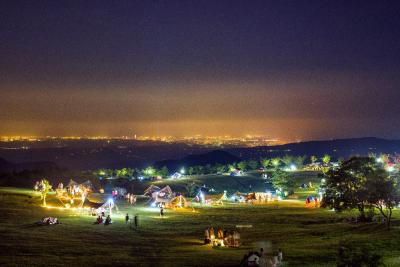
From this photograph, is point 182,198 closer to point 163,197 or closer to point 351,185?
point 163,197

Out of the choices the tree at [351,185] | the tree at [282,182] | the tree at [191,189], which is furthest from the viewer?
the tree at [191,189]

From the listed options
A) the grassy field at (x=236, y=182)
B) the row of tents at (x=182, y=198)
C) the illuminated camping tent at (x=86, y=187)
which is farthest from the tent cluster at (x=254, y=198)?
the grassy field at (x=236, y=182)

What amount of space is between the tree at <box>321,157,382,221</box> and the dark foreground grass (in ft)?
6.84

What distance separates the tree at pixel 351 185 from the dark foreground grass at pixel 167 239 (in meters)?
2.09

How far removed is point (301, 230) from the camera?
41.6 metres

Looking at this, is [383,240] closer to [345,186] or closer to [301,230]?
[301,230]

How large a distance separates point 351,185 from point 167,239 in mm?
20265

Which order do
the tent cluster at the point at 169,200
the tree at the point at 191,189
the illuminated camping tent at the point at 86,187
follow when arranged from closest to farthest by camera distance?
the tent cluster at the point at 169,200, the illuminated camping tent at the point at 86,187, the tree at the point at 191,189

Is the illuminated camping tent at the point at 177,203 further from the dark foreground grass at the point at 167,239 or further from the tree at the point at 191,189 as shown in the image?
the tree at the point at 191,189

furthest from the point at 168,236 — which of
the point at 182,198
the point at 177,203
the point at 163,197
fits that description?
the point at 163,197

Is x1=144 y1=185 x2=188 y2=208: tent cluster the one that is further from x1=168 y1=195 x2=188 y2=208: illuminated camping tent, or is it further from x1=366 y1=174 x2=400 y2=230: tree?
x1=366 y1=174 x2=400 y2=230: tree

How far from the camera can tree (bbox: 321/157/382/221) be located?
4397 centimetres

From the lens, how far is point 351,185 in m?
47.2

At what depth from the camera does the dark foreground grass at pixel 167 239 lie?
27.5 m
